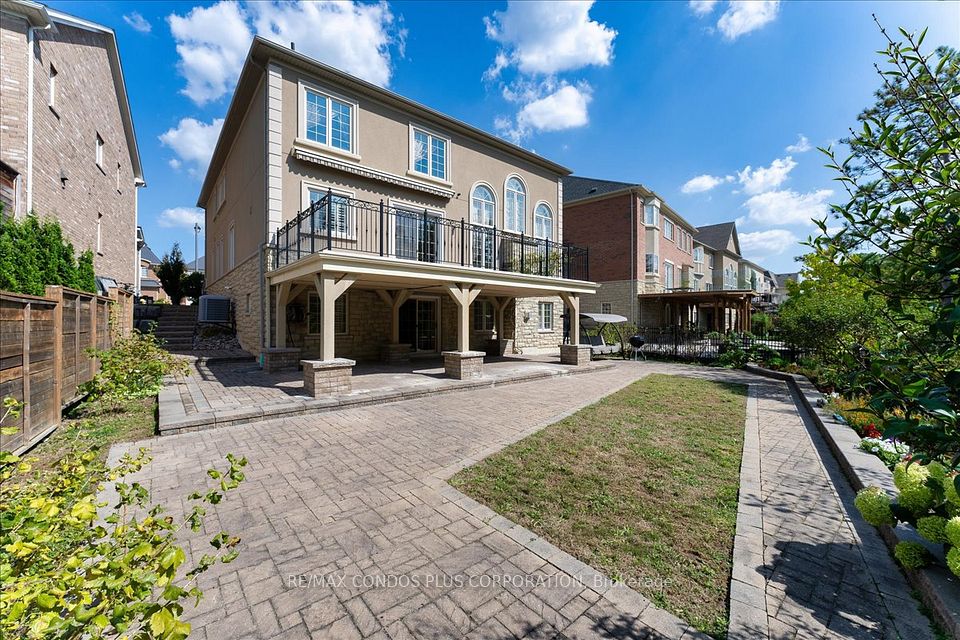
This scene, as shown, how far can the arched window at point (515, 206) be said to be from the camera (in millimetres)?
16328

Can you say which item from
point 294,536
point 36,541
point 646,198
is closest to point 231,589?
point 294,536

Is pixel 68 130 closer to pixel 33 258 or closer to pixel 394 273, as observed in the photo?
pixel 33 258

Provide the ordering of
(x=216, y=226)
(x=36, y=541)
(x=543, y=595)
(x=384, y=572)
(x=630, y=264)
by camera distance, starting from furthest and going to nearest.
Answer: (x=630, y=264) < (x=216, y=226) < (x=384, y=572) < (x=543, y=595) < (x=36, y=541)

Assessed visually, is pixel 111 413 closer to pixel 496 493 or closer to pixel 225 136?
pixel 496 493

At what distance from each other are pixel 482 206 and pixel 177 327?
1364 cm

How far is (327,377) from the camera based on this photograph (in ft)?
24.9

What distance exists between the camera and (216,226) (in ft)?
60.4

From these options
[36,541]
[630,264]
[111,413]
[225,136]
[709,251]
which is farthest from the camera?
[709,251]

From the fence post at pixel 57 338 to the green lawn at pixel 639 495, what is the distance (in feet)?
18.3

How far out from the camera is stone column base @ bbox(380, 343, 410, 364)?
12.9 metres

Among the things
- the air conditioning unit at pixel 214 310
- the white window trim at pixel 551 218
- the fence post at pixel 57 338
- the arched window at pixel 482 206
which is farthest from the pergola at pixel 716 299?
the fence post at pixel 57 338

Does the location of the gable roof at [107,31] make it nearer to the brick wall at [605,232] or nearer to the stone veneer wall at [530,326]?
the stone veneer wall at [530,326]

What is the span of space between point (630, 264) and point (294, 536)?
2421cm

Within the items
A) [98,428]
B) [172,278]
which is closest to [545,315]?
[98,428]
